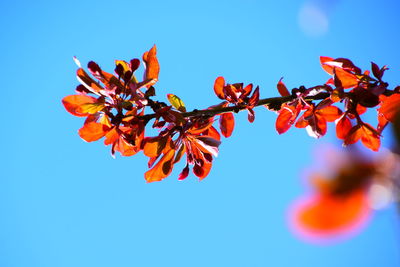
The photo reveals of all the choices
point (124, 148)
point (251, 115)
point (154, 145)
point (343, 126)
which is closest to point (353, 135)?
point (343, 126)

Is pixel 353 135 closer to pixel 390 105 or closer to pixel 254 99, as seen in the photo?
pixel 390 105

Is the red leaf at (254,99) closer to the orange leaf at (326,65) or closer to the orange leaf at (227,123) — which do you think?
the orange leaf at (227,123)

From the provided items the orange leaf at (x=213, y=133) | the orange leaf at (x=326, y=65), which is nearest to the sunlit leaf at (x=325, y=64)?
the orange leaf at (x=326, y=65)

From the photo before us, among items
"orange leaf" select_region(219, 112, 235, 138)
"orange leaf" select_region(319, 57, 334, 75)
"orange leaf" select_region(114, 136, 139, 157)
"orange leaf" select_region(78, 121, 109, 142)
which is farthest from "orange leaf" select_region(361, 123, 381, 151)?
"orange leaf" select_region(78, 121, 109, 142)

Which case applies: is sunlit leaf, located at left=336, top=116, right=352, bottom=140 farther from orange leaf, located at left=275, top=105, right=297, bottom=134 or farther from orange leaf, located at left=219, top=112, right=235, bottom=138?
orange leaf, located at left=219, top=112, right=235, bottom=138

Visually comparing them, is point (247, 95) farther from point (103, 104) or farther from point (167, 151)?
point (103, 104)

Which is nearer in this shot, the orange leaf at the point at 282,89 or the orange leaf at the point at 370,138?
the orange leaf at the point at 370,138

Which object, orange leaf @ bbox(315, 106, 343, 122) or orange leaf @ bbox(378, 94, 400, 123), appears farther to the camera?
orange leaf @ bbox(315, 106, 343, 122)
